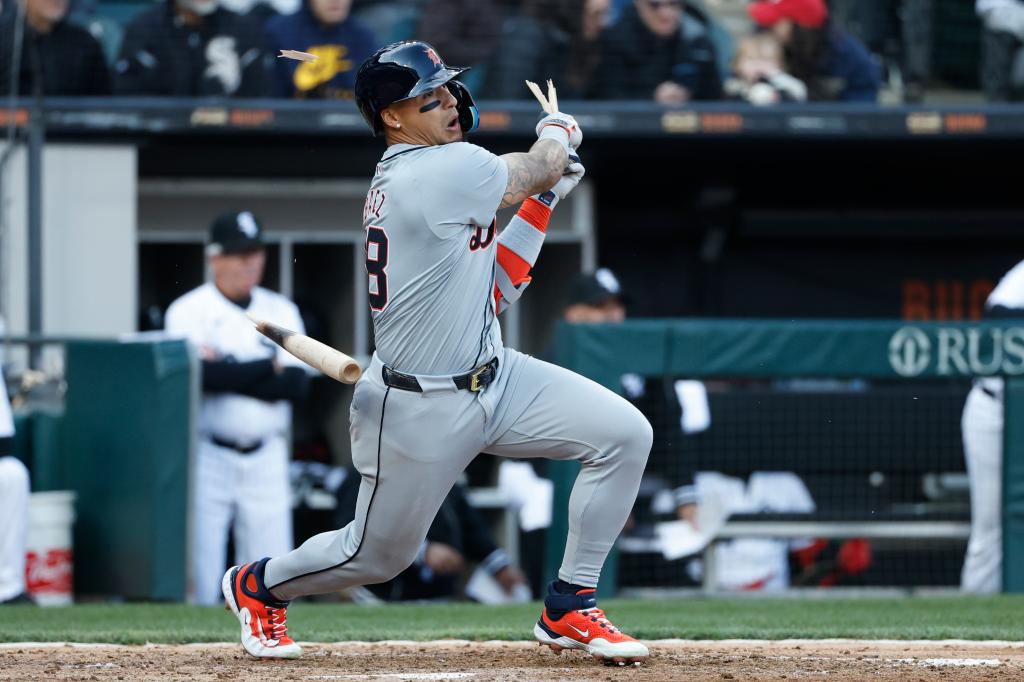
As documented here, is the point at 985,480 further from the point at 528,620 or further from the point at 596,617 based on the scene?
the point at 596,617

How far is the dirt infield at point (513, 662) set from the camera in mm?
4133

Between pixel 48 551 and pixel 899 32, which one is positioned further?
pixel 899 32

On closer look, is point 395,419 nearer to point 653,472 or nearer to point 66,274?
point 653,472

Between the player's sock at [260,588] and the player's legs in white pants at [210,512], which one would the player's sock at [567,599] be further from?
the player's legs in white pants at [210,512]

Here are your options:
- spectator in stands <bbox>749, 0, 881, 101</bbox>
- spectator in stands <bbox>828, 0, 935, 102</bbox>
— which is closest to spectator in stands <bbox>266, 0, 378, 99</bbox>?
spectator in stands <bbox>749, 0, 881, 101</bbox>

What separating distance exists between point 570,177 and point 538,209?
0.15 meters

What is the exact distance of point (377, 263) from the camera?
409cm

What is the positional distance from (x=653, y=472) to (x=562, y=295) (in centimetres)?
321

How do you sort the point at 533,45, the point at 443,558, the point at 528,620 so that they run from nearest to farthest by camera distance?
1. the point at 528,620
2. the point at 443,558
3. the point at 533,45

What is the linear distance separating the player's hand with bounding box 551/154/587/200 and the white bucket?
11.0 feet

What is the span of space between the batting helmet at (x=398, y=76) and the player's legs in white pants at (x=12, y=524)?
3.02m

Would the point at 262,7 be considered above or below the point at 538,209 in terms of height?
above

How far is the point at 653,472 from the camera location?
712cm

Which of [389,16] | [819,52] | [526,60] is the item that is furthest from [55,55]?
[819,52]
